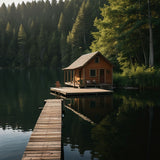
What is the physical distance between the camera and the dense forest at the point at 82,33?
3337cm

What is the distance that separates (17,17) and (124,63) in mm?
136223

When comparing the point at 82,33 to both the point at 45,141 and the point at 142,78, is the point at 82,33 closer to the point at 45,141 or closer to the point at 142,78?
the point at 142,78

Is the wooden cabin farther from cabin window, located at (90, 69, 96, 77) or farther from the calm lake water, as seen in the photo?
the calm lake water

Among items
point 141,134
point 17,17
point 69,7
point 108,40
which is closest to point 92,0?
point 69,7

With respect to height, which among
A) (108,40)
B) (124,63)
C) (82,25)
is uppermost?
(82,25)

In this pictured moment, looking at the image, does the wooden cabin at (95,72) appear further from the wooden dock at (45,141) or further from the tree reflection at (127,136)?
the wooden dock at (45,141)

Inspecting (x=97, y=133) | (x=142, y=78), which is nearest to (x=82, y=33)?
(x=142, y=78)

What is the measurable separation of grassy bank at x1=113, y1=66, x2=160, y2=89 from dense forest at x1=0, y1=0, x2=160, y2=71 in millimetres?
4371

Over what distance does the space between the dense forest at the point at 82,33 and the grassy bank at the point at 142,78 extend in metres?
4.37

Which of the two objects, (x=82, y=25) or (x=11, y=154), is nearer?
(x=11, y=154)

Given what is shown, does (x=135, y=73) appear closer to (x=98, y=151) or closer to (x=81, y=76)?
(x=81, y=76)

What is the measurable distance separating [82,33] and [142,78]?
64424mm

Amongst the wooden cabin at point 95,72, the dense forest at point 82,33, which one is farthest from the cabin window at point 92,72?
the dense forest at point 82,33

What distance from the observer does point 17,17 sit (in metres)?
152
